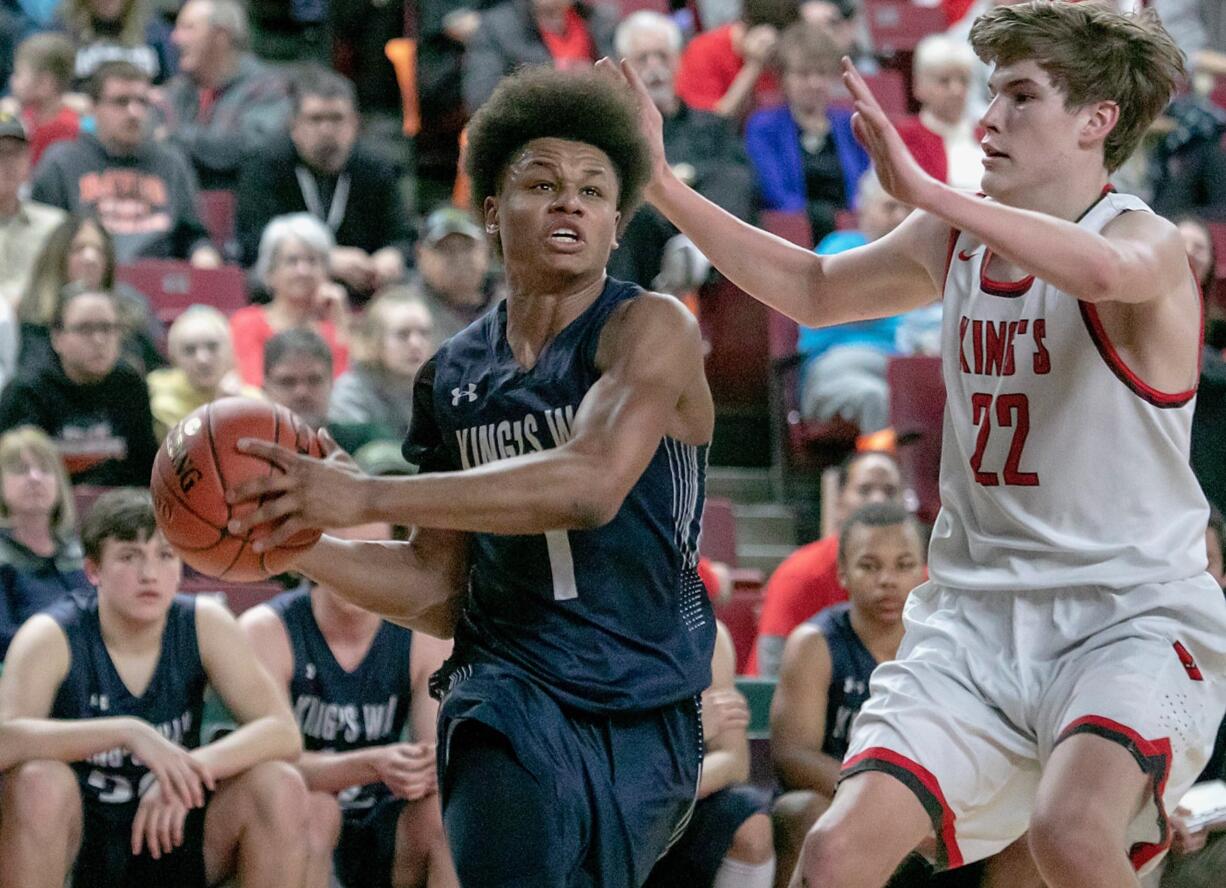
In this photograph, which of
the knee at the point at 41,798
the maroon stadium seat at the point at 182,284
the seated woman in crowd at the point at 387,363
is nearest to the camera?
the knee at the point at 41,798

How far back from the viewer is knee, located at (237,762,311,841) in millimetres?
4957

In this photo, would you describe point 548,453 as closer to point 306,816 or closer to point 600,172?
point 600,172

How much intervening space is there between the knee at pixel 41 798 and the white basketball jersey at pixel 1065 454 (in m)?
2.52

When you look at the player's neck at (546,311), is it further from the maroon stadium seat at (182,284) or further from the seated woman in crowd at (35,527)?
the maroon stadium seat at (182,284)

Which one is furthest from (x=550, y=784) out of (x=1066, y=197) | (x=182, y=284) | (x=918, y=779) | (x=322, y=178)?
(x=322, y=178)

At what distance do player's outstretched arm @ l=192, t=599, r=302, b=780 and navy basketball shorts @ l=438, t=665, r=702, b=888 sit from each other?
187 cm

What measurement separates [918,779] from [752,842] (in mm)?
1818

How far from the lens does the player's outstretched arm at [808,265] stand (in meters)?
3.88

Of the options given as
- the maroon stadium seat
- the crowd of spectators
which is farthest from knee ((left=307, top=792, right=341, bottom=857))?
the maroon stadium seat

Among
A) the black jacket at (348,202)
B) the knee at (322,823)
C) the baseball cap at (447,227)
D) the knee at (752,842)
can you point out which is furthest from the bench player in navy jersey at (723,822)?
the black jacket at (348,202)

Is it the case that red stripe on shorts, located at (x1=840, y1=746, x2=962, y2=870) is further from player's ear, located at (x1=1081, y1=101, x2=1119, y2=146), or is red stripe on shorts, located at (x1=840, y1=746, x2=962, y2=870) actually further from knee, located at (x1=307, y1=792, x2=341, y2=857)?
knee, located at (x1=307, y1=792, x2=341, y2=857)

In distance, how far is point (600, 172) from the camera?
340 centimetres

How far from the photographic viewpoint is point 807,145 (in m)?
9.48

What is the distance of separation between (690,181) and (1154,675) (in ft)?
18.7
